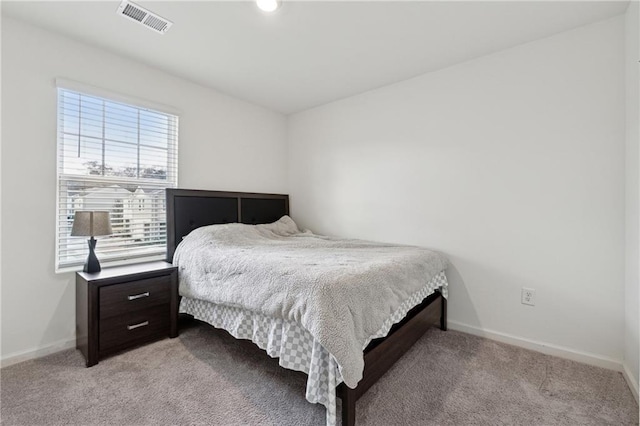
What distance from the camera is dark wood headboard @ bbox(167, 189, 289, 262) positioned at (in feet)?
8.88

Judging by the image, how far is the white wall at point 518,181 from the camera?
194 centimetres

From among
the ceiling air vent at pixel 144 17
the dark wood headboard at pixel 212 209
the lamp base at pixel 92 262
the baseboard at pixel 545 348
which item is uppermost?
the ceiling air vent at pixel 144 17

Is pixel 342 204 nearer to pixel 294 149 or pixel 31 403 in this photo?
pixel 294 149

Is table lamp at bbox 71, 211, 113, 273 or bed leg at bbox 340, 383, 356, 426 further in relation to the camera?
table lamp at bbox 71, 211, 113, 273

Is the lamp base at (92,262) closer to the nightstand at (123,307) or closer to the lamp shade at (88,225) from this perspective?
the nightstand at (123,307)

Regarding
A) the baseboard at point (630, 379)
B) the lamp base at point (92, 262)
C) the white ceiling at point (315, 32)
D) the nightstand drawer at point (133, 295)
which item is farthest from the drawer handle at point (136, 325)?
the baseboard at point (630, 379)

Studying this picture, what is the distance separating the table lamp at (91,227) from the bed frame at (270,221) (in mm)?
608

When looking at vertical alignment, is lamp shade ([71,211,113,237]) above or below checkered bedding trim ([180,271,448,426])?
above

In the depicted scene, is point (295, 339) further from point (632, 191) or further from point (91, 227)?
point (632, 191)

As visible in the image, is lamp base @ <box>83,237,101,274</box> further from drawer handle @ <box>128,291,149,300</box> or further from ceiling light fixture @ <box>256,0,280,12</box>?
ceiling light fixture @ <box>256,0,280,12</box>

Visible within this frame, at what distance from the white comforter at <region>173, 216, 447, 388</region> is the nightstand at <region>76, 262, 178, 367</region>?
185 mm

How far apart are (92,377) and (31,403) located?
28 centimetres

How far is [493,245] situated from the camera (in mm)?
2363

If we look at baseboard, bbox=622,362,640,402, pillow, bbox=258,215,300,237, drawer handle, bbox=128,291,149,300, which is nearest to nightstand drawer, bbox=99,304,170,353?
drawer handle, bbox=128,291,149,300
